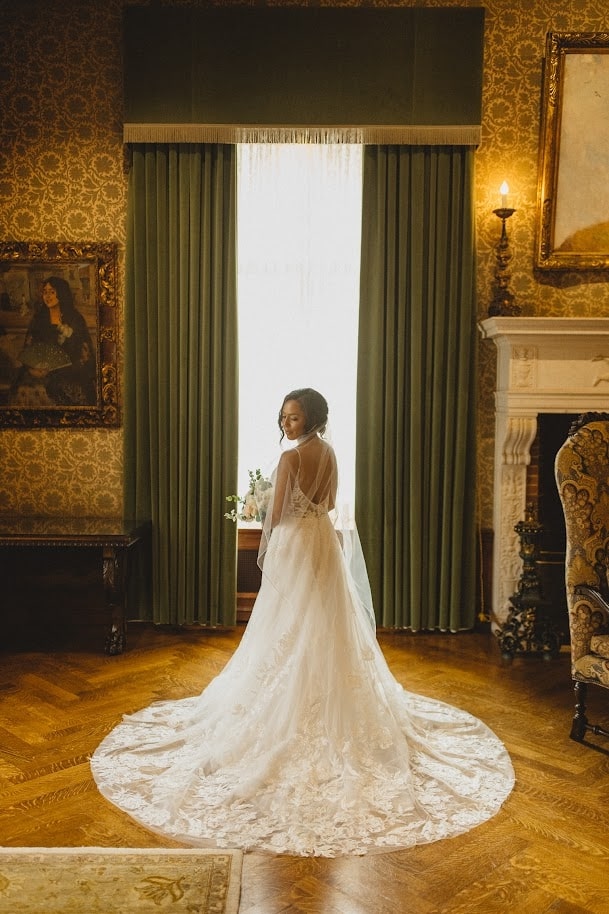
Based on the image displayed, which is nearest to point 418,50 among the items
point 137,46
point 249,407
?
point 137,46

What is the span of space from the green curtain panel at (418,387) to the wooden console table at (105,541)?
4.80ft

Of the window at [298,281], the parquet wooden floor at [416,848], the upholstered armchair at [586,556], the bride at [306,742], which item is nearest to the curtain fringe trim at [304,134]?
the window at [298,281]

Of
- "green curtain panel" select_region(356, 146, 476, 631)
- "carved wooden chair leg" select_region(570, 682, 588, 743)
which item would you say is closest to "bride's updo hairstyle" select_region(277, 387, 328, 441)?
"carved wooden chair leg" select_region(570, 682, 588, 743)

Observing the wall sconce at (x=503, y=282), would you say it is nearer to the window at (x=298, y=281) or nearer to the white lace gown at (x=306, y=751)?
the window at (x=298, y=281)

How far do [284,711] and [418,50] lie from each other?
3.82m

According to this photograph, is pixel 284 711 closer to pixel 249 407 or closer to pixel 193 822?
pixel 193 822

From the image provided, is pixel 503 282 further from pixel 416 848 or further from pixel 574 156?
pixel 416 848

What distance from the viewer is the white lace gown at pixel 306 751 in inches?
102

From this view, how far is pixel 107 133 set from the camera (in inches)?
187

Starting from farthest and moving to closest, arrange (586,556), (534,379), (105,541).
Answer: (534,379)
(105,541)
(586,556)

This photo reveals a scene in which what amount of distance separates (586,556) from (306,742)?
1.47 metres

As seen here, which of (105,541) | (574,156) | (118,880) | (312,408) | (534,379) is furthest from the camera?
(574,156)

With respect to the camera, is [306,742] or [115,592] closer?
[306,742]

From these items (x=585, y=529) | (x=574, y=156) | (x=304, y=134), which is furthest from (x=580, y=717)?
(x=304, y=134)
